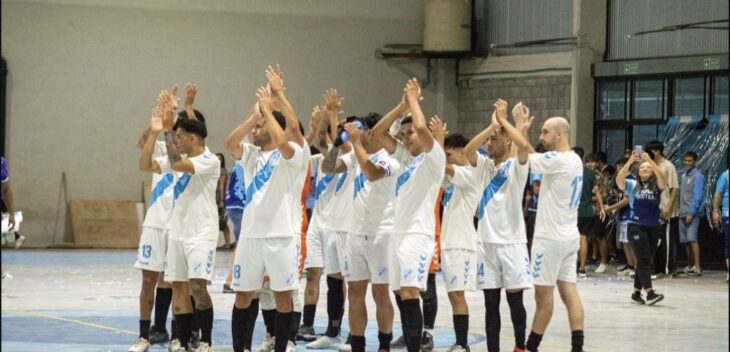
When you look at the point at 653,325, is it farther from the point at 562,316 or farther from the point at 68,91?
the point at 68,91

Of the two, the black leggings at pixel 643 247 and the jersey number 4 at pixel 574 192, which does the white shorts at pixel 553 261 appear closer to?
the jersey number 4 at pixel 574 192

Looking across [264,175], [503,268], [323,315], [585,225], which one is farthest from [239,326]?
[585,225]

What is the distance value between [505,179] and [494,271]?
740 millimetres

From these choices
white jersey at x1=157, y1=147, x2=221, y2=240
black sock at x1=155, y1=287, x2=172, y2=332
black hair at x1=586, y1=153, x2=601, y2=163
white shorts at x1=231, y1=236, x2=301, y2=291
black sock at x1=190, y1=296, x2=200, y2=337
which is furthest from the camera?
black hair at x1=586, y1=153, x2=601, y2=163

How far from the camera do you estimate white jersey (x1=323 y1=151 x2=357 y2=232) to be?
1038 centimetres

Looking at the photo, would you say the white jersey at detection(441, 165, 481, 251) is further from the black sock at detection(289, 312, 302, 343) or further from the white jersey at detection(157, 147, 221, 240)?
the white jersey at detection(157, 147, 221, 240)

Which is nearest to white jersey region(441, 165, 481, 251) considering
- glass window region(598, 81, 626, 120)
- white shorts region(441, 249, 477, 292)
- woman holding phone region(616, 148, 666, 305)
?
white shorts region(441, 249, 477, 292)

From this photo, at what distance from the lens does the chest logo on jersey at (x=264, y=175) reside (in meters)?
8.55

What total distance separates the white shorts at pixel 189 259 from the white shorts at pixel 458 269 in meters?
1.84

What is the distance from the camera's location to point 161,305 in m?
10.3

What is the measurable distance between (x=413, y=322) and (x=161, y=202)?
2.46m

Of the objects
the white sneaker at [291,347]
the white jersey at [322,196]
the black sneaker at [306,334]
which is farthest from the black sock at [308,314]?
the white sneaker at [291,347]

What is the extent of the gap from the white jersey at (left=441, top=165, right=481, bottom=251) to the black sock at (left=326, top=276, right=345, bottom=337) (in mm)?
1583

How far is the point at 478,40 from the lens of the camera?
27.1 meters
